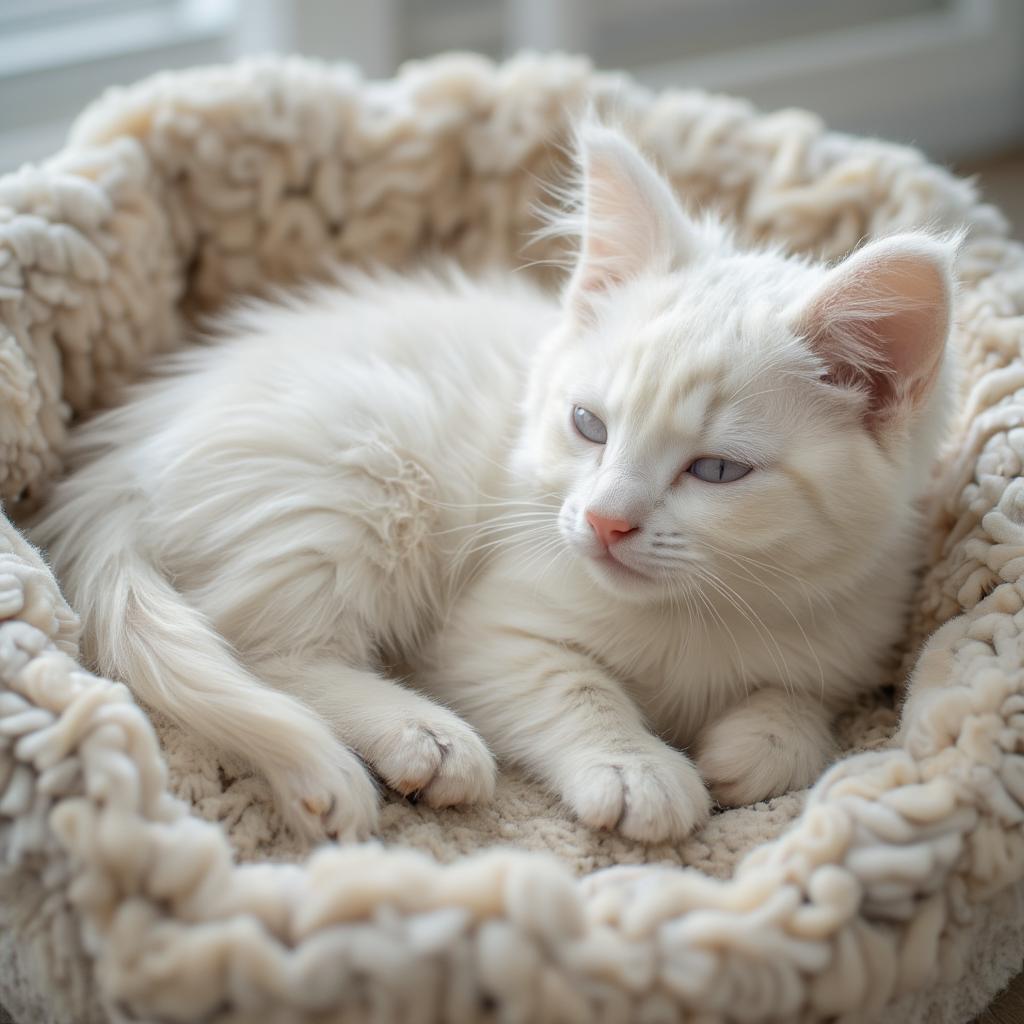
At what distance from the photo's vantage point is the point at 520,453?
138 cm

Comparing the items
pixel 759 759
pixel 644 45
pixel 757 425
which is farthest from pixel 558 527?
pixel 644 45

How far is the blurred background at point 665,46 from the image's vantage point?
2.29 meters

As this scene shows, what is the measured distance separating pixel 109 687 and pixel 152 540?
35cm

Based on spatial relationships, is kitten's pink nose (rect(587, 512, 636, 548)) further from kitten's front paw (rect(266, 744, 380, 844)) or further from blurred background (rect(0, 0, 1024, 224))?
blurred background (rect(0, 0, 1024, 224))

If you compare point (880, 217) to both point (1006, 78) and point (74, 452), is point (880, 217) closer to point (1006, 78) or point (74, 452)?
point (74, 452)

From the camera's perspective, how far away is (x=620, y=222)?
1360 millimetres

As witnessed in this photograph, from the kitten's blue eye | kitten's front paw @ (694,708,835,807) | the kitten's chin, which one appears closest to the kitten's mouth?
the kitten's chin

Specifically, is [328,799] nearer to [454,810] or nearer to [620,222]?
[454,810]

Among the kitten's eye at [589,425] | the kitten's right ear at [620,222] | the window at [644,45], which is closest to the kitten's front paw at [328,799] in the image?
the kitten's eye at [589,425]

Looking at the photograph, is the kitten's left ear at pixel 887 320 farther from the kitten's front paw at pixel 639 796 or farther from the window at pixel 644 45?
the window at pixel 644 45

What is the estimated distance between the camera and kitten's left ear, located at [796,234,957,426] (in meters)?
1.11

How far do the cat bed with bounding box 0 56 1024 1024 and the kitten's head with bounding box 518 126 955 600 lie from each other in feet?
0.64

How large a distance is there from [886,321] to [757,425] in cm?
17

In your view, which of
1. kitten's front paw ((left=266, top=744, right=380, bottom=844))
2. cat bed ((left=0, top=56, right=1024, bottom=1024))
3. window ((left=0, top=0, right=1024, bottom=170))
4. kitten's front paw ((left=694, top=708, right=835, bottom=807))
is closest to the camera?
cat bed ((left=0, top=56, right=1024, bottom=1024))
